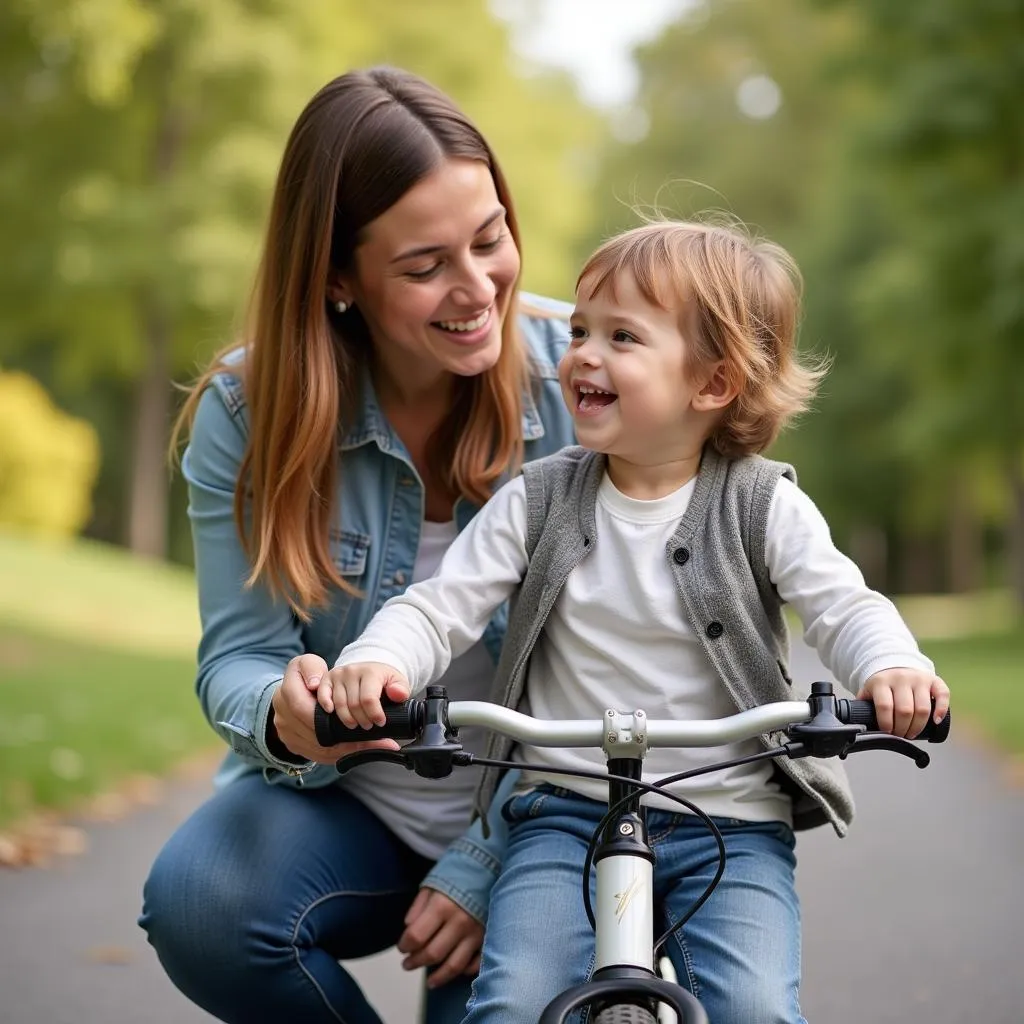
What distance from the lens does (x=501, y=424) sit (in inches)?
127

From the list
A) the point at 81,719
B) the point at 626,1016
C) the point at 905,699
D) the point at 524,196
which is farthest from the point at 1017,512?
the point at 626,1016

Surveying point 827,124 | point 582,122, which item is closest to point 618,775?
point 582,122

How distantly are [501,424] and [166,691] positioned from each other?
6.77m

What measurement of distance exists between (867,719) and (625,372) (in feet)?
2.34

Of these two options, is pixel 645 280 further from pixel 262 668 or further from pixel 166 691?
pixel 166 691

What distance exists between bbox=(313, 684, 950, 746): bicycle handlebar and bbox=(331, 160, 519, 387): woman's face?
1005 millimetres

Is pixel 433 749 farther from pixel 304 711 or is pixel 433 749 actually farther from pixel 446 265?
pixel 446 265

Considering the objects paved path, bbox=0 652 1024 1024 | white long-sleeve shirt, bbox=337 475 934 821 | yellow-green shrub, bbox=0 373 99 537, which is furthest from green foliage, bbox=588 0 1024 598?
yellow-green shrub, bbox=0 373 99 537

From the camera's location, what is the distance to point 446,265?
10.0ft

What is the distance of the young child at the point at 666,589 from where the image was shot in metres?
2.52

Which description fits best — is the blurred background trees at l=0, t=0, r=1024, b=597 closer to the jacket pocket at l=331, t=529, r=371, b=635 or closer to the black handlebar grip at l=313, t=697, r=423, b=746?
the jacket pocket at l=331, t=529, r=371, b=635

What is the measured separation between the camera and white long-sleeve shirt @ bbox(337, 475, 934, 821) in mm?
2559

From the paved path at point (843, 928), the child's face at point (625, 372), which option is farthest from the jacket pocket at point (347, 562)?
the paved path at point (843, 928)

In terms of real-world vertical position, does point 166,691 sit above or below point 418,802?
above
